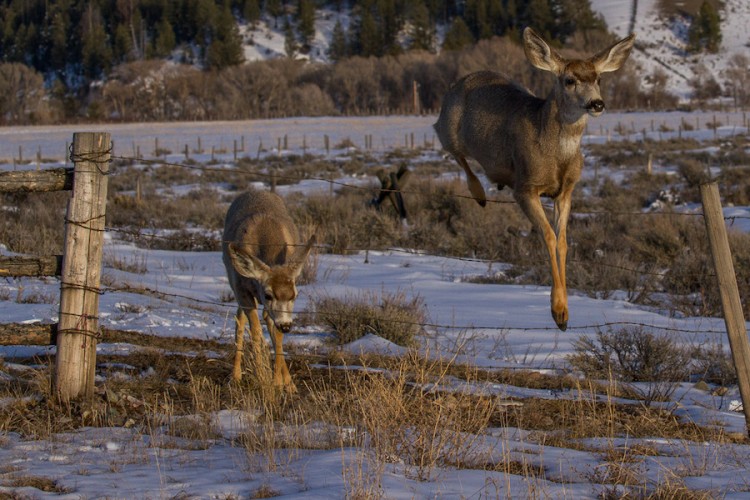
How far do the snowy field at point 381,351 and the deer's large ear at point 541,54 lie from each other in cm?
211

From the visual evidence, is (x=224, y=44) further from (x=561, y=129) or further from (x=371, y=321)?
(x=561, y=129)

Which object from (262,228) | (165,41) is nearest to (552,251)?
(262,228)

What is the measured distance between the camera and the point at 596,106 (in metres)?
6.54

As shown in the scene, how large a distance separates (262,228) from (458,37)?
113 metres

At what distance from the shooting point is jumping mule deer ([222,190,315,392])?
→ 8.22 meters

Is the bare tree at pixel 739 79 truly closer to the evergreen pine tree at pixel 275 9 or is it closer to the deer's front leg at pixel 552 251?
the evergreen pine tree at pixel 275 9

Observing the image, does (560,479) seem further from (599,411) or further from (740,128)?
(740,128)

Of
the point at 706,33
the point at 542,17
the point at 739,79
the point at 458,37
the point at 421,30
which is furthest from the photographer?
the point at 421,30

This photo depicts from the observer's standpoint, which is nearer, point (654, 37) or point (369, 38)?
point (369, 38)

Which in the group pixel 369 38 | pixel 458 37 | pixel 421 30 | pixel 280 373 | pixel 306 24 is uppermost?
pixel 306 24

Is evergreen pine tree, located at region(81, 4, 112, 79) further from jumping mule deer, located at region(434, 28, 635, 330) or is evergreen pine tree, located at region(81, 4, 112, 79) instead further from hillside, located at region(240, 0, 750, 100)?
jumping mule deer, located at region(434, 28, 635, 330)

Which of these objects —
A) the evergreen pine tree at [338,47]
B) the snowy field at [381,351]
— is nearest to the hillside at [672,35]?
the evergreen pine tree at [338,47]

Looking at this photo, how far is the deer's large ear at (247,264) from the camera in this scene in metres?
8.20

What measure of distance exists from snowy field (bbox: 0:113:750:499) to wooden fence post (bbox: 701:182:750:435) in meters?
0.57
